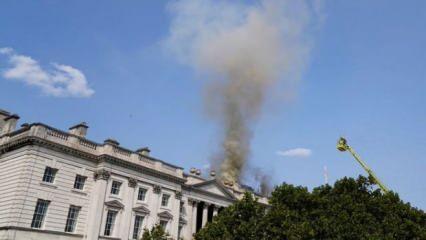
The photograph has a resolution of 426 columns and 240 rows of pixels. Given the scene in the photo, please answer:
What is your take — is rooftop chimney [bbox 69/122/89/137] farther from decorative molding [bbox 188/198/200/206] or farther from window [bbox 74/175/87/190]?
decorative molding [bbox 188/198/200/206]

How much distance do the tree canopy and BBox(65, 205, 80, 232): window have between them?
12.4 metres

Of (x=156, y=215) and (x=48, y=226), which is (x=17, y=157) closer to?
(x=48, y=226)

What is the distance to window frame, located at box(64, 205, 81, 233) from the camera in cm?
4066

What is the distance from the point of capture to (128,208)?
4478cm

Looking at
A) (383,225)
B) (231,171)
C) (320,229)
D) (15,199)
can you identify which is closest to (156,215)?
(15,199)

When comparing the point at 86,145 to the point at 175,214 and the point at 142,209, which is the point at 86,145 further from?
the point at 175,214

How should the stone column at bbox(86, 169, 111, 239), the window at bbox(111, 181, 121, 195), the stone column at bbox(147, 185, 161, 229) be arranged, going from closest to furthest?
the stone column at bbox(86, 169, 111, 239)
the window at bbox(111, 181, 121, 195)
the stone column at bbox(147, 185, 161, 229)

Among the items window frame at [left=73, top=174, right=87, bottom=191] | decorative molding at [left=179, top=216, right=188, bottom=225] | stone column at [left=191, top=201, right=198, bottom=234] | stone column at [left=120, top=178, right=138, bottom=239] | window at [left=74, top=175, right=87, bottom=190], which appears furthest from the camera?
stone column at [left=191, top=201, right=198, bottom=234]

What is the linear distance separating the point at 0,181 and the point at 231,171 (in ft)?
144

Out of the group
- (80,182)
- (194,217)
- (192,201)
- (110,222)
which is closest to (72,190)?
(80,182)

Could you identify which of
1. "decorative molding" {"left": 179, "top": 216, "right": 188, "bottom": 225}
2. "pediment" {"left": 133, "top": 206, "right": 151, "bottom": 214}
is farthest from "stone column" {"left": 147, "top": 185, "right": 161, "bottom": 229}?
"decorative molding" {"left": 179, "top": 216, "right": 188, "bottom": 225}

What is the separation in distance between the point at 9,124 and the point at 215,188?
84.7ft

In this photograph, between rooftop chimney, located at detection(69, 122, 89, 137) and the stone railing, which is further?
rooftop chimney, located at detection(69, 122, 89, 137)

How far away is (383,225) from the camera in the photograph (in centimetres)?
3591
